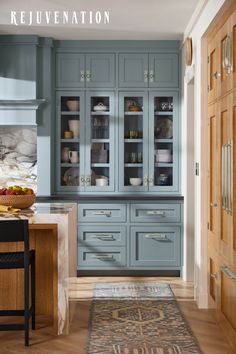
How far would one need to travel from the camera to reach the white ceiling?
18.0 ft

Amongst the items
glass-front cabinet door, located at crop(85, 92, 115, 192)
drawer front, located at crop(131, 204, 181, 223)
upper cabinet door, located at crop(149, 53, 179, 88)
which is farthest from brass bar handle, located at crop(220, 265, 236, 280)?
upper cabinet door, located at crop(149, 53, 179, 88)

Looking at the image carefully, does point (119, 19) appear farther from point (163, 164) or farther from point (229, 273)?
point (229, 273)

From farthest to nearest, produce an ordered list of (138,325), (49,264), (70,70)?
(70,70), (49,264), (138,325)

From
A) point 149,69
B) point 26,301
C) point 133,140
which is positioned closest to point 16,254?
point 26,301

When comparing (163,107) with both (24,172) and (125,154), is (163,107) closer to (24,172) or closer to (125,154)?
(125,154)

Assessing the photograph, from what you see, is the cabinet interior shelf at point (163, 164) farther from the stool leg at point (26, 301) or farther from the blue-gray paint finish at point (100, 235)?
the stool leg at point (26, 301)

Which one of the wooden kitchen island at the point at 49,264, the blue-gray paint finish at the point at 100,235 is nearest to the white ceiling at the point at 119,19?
the wooden kitchen island at the point at 49,264

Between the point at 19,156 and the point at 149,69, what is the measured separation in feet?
5.72

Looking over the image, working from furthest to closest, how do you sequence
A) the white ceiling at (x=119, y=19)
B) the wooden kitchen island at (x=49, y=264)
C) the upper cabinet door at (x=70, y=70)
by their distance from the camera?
the upper cabinet door at (x=70, y=70) < the white ceiling at (x=119, y=19) < the wooden kitchen island at (x=49, y=264)

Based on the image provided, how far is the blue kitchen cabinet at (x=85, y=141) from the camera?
7.03 m

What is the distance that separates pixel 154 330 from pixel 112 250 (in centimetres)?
226

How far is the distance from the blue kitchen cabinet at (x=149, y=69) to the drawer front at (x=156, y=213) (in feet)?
4.31

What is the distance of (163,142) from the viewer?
705cm

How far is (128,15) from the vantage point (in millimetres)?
5934
